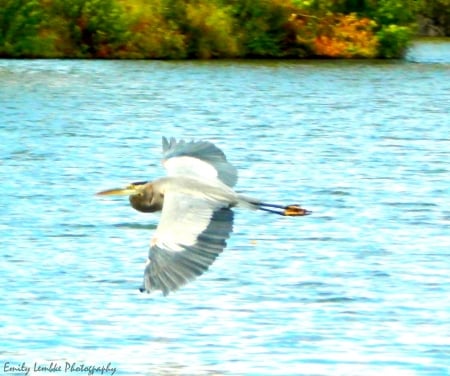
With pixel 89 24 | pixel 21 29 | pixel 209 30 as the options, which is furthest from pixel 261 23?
pixel 21 29

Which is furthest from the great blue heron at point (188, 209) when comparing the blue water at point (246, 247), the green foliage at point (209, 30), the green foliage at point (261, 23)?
the green foliage at point (261, 23)

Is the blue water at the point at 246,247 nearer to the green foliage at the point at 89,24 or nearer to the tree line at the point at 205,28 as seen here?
the tree line at the point at 205,28

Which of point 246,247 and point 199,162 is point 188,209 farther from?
point 246,247

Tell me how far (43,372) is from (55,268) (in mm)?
3636

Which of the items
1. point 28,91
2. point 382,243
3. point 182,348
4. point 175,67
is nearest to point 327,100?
point 28,91

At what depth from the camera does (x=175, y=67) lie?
43.0m

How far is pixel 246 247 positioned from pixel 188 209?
5.98 meters

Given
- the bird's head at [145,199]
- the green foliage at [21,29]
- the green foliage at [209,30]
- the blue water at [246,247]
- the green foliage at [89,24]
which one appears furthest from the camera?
the green foliage at [209,30]

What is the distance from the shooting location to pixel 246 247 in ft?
48.0

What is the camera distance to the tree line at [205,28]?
149ft

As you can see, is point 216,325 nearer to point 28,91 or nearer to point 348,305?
point 348,305

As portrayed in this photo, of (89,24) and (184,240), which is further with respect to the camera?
(89,24)

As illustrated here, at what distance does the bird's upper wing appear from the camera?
9492 mm

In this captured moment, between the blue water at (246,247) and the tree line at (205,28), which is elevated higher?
the blue water at (246,247)
